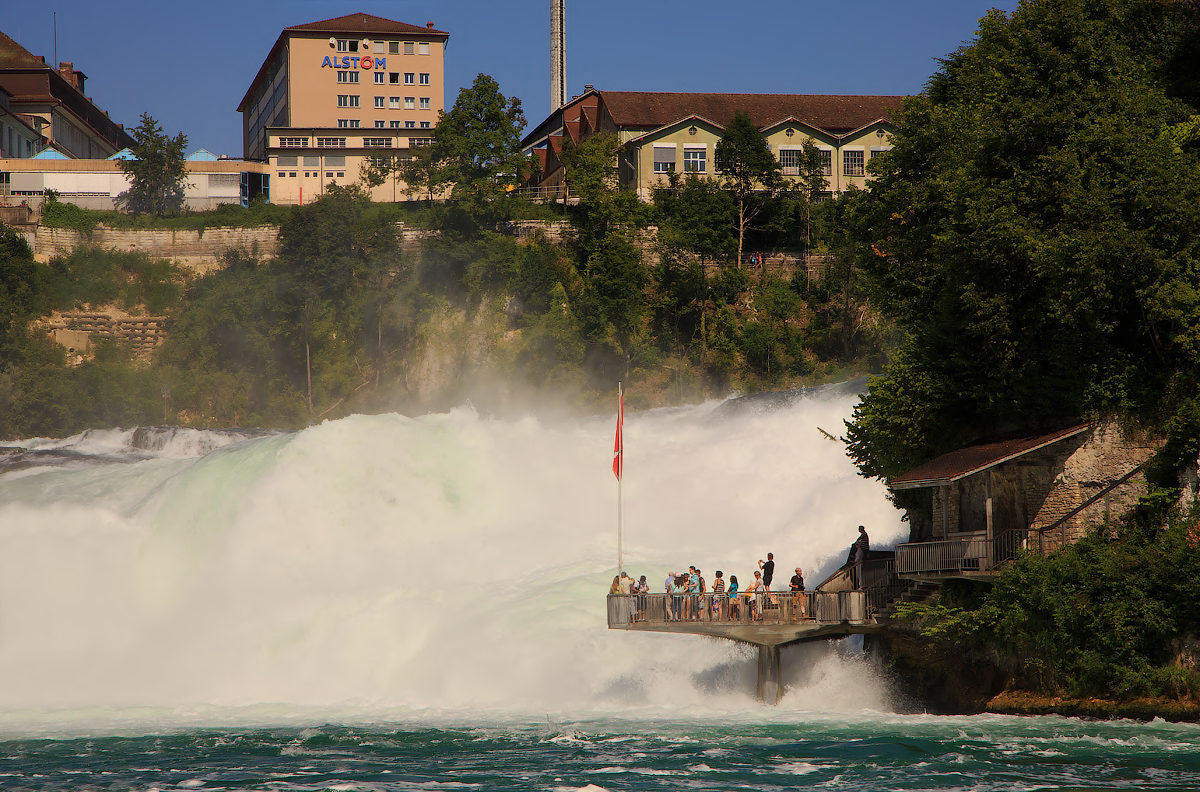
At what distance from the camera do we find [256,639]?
35719 millimetres

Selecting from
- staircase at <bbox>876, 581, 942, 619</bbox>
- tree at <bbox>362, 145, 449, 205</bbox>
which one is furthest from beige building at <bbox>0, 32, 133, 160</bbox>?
staircase at <bbox>876, 581, 942, 619</bbox>

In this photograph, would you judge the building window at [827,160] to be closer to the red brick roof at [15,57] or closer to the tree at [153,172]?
the tree at [153,172]

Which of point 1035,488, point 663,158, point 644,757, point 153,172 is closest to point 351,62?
point 153,172

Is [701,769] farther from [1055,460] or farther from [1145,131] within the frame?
[1145,131]

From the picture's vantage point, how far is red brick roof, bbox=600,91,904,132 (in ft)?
287

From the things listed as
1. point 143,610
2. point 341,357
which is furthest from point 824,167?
point 143,610

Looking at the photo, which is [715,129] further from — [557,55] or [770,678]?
[770,678]

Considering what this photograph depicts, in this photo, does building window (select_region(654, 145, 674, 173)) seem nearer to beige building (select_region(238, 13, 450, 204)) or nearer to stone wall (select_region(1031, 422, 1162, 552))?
beige building (select_region(238, 13, 450, 204))

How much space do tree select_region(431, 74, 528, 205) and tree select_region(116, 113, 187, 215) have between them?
22.3 meters

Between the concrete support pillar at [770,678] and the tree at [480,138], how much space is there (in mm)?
58055

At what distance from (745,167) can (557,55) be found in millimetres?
51882

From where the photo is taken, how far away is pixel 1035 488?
93.0ft

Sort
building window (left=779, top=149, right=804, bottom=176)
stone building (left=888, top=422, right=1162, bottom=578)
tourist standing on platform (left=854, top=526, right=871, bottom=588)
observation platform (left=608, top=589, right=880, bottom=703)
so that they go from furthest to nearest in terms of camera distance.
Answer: building window (left=779, top=149, right=804, bottom=176)
tourist standing on platform (left=854, top=526, right=871, bottom=588)
observation platform (left=608, top=589, right=880, bottom=703)
stone building (left=888, top=422, right=1162, bottom=578)

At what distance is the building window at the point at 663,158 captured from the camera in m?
84.8
